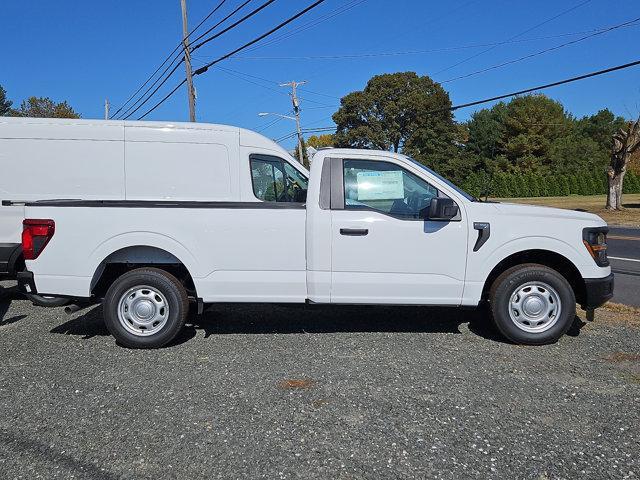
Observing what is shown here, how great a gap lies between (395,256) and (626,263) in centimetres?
833

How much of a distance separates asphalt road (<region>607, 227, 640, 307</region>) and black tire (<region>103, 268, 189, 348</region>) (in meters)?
5.91

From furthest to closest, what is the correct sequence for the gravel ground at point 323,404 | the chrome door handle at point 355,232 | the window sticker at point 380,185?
the window sticker at point 380,185
the chrome door handle at point 355,232
the gravel ground at point 323,404

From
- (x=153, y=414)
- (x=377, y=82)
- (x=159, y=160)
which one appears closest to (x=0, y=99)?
(x=377, y=82)

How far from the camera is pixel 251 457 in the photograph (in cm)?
300

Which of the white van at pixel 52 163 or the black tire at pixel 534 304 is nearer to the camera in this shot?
the black tire at pixel 534 304

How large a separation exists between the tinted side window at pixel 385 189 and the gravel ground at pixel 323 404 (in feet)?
4.40

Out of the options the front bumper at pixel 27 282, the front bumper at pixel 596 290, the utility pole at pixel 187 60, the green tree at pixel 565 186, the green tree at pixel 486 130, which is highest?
the green tree at pixel 486 130

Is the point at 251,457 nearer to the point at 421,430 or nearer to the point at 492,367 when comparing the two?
the point at 421,430

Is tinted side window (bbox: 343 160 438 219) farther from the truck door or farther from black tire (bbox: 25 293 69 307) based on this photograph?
black tire (bbox: 25 293 69 307)

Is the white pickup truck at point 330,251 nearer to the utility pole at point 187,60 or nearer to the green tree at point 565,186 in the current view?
the utility pole at point 187,60

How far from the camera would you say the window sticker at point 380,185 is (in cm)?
504

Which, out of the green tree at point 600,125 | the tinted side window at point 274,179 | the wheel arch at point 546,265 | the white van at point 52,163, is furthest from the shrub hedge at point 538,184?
the wheel arch at point 546,265

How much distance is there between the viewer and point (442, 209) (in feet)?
15.5

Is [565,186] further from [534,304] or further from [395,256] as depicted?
[395,256]
